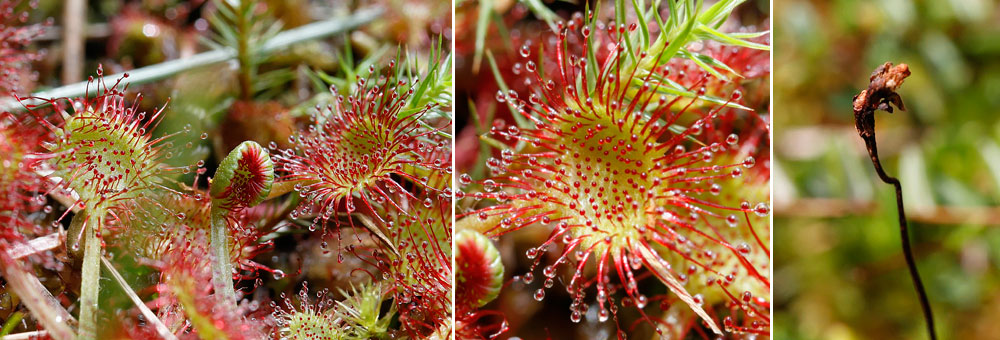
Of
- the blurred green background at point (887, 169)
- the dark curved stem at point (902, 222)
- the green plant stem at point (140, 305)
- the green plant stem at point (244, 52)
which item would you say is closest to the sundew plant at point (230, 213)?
the green plant stem at point (140, 305)

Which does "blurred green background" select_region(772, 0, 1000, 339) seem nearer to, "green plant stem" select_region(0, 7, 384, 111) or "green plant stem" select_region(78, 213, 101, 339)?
"green plant stem" select_region(0, 7, 384, 111)

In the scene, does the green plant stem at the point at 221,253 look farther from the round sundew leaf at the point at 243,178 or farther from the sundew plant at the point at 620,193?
the sundew plant at the point at 620,193

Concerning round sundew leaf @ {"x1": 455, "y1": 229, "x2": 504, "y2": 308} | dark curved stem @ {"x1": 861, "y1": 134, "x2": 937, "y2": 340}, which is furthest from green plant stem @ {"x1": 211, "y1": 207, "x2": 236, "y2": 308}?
dark curved stem @ {"x1": 861, "y1": 134, "x2": 937, "y2": 340}

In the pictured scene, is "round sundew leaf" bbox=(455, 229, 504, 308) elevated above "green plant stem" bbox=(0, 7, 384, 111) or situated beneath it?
situated beneath

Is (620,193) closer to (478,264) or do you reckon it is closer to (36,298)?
(478,264)

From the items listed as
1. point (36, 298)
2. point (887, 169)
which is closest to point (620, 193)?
point (36, 298)

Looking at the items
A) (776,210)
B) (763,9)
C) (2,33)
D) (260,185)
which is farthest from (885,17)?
(2,33)
